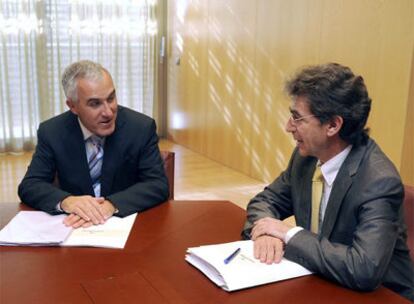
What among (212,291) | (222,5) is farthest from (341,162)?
(222,5)

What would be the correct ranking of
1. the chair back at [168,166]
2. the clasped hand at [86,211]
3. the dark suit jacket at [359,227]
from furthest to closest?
the chair back at [168,166] < the clasped hand at [86,211] < the dark suit jacket at [359,227]

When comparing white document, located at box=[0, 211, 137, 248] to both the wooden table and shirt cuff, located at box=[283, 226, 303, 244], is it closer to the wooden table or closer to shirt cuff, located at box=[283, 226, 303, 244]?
the wooden table

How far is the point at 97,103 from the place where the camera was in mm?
2119

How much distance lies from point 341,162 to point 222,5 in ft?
13.3

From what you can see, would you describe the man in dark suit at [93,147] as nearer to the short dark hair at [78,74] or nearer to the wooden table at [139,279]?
the short dark hair at [78,74]

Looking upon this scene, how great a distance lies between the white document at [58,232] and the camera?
151cm

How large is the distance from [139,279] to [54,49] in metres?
5.21

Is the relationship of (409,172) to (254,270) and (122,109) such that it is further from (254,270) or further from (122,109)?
(254,270)

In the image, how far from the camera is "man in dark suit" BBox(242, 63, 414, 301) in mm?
1335

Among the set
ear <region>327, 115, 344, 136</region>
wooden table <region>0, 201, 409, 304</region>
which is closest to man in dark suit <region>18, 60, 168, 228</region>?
wooden table <region>0, 201, 409, 304</region>

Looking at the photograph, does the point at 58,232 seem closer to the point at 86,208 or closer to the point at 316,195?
the point at 86,208

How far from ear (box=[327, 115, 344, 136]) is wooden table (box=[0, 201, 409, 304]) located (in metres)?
0.45

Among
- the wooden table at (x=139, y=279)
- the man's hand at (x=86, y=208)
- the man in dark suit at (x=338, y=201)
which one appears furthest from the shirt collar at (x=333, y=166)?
the man's hand at (x=86, y=208)

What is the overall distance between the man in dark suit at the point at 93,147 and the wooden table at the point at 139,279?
1.70 ft
